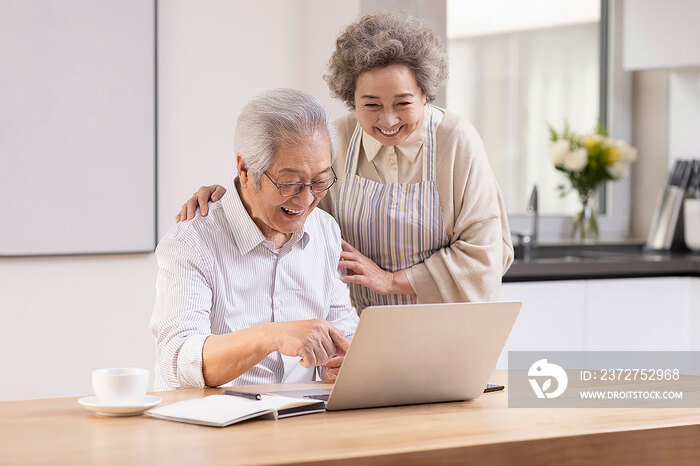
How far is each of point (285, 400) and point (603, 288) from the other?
86.6 inches

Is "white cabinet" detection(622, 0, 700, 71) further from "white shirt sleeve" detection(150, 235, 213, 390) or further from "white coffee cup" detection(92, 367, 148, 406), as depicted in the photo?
"white coffee cup" detection(92, 367, 148, 406)

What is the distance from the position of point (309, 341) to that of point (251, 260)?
0.41 meters

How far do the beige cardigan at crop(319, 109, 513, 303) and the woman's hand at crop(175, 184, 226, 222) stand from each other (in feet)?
1.72

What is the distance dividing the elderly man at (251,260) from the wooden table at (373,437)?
0.17 m

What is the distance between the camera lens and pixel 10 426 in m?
1.41

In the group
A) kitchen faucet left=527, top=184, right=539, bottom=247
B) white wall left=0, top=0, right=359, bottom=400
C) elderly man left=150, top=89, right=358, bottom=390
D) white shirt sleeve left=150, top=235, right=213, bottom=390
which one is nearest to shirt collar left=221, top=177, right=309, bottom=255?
elderly man left=150, top=89, right=358, bottom=390

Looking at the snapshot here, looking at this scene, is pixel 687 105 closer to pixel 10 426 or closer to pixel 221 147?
pixel 221 147

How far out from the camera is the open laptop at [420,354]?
4.85ft

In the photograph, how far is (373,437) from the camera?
1.36 m

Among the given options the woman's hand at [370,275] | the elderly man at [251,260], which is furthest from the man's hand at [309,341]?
the woman's hand at [370,275]

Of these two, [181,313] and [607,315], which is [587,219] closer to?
[607,315]

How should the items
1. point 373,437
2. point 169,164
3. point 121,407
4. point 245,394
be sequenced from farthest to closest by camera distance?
point 169,164 → point 245,394 → point 121,407 → point 373,437

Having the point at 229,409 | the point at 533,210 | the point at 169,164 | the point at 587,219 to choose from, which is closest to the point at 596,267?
the point at 533,210

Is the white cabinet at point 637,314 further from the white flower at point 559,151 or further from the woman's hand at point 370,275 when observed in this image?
the woman's hand at point 370,275
